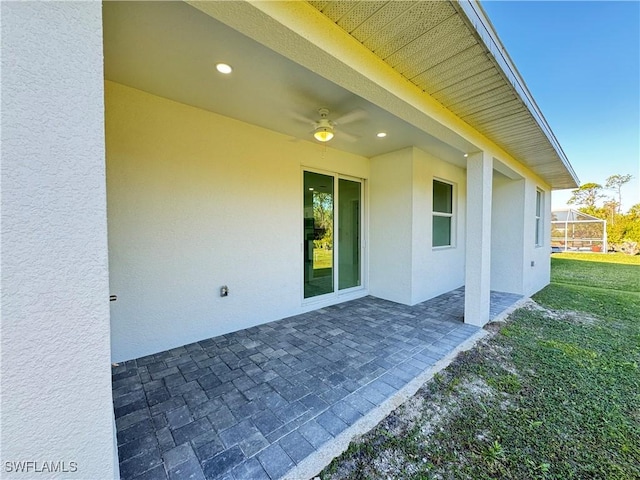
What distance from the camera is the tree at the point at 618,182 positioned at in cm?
1966

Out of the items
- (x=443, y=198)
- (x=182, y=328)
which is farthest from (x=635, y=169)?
(x=182, y=328)

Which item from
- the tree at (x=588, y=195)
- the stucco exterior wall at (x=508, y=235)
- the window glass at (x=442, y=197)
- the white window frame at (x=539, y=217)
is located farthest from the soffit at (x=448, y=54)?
the tree at (x=588, y=195)

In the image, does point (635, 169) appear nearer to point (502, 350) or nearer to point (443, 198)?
point (443, 198)

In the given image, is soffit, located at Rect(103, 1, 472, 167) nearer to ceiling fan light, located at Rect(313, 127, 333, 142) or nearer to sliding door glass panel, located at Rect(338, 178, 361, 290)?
ceiling fan light, located at Rect(313, 127, 333, 142)

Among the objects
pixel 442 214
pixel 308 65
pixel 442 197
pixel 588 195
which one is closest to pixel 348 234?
pixel 442 214

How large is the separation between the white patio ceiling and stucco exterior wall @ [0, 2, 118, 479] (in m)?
0.73

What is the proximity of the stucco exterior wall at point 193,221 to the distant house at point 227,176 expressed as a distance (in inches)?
0.8

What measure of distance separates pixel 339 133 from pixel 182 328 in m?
3.38

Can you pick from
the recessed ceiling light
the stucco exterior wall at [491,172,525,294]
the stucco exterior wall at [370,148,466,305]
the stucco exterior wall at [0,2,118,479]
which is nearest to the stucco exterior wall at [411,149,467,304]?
the stucco exterior wall at [370,148,466,305]

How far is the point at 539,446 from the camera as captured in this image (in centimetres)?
161

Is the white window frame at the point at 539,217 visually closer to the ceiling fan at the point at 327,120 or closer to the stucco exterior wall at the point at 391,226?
the stucco exterior wall at the point at 391,226

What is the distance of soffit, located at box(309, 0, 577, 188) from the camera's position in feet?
4.95

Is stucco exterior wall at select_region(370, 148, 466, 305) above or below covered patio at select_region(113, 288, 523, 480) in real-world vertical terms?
above

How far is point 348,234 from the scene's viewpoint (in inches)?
195
